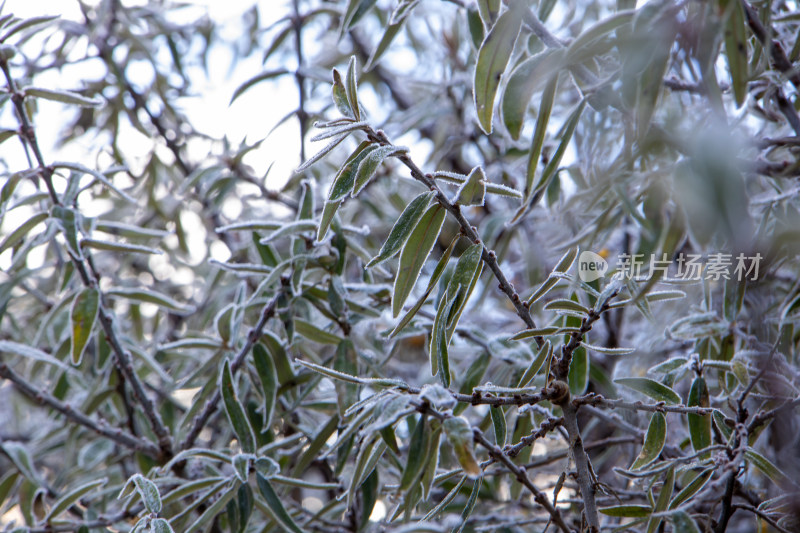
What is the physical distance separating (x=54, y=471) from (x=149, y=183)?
664 millimetres

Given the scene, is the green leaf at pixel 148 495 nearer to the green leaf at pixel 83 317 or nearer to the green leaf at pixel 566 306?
the green leaf at pixel 83 317

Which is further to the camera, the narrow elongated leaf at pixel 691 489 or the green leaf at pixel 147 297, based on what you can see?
the green leaf at pixel 147 297

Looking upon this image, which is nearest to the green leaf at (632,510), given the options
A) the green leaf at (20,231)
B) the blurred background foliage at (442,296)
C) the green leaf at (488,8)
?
the blurred background foliage at (442,296)

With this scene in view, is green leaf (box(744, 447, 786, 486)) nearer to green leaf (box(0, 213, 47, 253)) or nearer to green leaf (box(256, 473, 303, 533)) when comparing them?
green leaf (box(256, 473, 303, 533))

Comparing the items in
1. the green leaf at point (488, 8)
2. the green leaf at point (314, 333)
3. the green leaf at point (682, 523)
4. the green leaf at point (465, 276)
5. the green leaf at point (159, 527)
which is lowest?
the green leaf at point (159, 527)

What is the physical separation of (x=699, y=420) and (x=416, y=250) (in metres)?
0.37

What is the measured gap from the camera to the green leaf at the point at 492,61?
2.06 ft

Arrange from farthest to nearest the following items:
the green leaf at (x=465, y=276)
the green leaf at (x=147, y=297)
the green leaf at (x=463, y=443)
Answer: the green leaf at (x=147, y=297), the green leaf at (x=465, y=276), the green leaf at (x=463, y=443)

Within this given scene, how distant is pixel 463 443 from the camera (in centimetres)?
51

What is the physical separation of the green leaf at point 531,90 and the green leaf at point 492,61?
17 millimetres

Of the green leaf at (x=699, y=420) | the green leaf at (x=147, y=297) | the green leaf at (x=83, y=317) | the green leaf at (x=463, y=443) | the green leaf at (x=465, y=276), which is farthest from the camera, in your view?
the green leaf at (x=147, y=297)

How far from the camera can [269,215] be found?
66.0 inches

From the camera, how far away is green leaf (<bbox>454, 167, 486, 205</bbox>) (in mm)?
575

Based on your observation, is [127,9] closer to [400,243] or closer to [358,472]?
[400,243]
